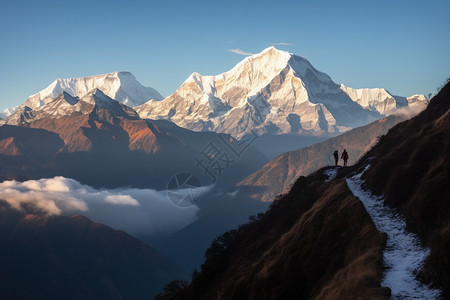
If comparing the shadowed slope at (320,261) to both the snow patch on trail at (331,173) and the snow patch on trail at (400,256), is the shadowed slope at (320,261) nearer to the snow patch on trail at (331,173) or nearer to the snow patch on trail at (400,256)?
the snow patch on trail at (400,256)

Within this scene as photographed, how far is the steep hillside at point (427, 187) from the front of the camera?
23.4m

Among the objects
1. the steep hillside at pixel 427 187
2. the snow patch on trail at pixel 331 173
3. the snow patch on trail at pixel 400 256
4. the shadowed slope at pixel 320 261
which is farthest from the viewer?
the snow patch on trail at pixel 331 173

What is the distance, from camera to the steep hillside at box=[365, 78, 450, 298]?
23.4 m

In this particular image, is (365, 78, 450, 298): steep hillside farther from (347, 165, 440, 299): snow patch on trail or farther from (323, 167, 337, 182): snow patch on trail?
(323, 167, 337, 182): snow patch on trail

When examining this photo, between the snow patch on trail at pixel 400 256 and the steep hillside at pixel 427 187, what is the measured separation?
700 mm

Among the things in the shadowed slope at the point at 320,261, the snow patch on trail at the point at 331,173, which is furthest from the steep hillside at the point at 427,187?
the snow patch on trail at the point at 331,173

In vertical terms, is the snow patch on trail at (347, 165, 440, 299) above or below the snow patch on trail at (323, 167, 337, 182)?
below

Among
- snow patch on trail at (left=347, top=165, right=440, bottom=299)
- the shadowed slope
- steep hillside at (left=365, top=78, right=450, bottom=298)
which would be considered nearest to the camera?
snow patch on trail at (left=347, top=165, right=440, bottom=299)

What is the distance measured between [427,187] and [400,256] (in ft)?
23.7

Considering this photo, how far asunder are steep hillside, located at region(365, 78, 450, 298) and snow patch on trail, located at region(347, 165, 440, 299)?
0.70 metres

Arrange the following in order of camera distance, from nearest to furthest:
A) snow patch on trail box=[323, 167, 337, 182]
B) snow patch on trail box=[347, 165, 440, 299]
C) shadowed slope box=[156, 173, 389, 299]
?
snow patch on trail box=[347, 165, 440, 299] → shadowed slope box=[156, 173, 389, 299] → snow patch on trail box=[323, 167, 337, 182]

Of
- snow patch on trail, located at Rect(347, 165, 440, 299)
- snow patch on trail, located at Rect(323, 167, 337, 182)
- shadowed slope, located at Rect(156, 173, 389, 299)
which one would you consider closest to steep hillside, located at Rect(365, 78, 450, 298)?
snow patch on trail, located at Rect(347, 165, 440, 299)

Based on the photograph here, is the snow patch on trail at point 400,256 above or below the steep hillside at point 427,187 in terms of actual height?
below

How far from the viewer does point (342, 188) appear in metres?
43.8
